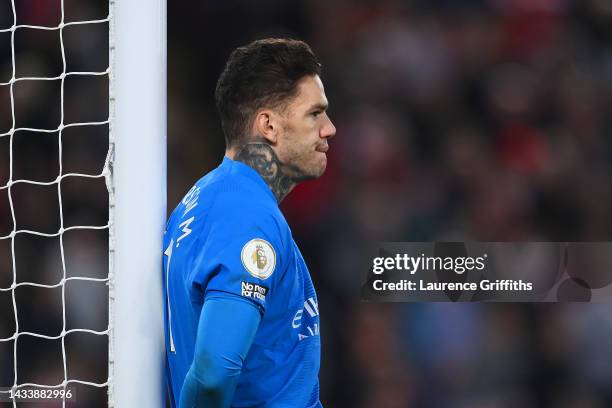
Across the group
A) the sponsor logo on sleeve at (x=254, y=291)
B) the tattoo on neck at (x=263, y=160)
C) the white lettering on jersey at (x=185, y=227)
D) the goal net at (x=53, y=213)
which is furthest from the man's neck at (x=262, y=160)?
the goal net at (x=53, y=213)

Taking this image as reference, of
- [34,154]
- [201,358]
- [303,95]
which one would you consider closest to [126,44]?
[303,95]

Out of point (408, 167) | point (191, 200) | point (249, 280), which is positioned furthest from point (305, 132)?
point (408, 167)

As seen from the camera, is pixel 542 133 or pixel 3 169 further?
pixel 542 133

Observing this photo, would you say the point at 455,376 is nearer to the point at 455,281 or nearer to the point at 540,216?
the point at 455,281

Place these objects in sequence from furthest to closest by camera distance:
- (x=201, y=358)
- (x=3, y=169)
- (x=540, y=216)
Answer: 1. (x=540, y=216)
2. (x=3, y=169)
3. (x=201, y=358)

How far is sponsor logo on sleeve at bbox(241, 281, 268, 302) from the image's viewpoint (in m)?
1.26

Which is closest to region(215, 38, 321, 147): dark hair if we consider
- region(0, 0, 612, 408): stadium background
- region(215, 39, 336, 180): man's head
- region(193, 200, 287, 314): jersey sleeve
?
region(215, 39, 336, 180): man's head

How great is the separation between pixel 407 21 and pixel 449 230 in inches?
40.1

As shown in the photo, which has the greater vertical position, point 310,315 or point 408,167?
point 408,167

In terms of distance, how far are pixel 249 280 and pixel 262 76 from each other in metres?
0.38

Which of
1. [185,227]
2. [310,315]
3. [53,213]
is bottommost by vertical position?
[310,315]

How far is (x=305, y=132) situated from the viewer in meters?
1.51

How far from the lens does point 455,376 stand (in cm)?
407

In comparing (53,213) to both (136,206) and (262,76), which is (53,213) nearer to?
(136,206)
